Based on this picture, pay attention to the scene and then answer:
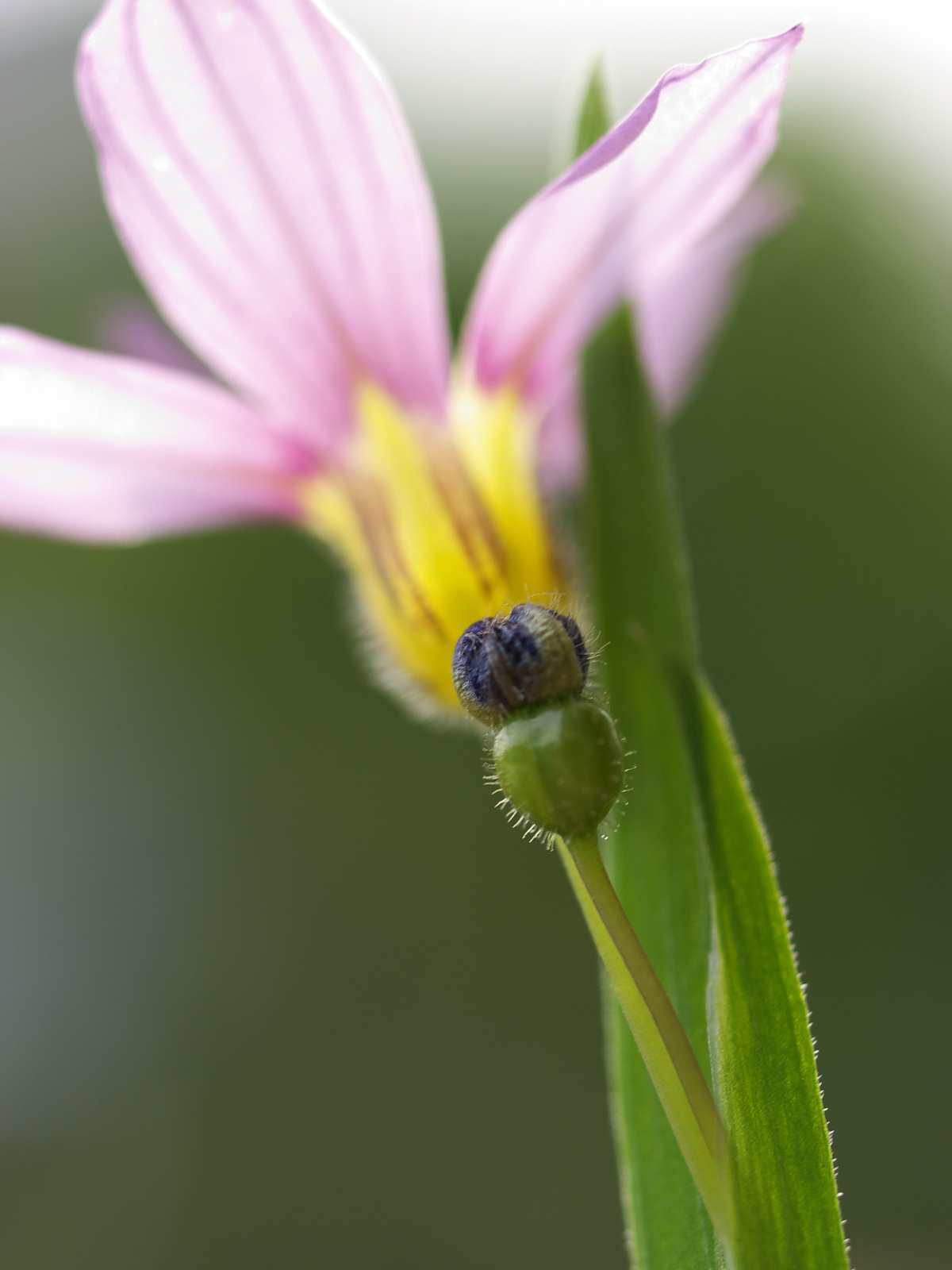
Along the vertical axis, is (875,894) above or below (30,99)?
below

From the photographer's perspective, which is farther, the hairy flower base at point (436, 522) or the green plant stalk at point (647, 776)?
the hairy flower base at point (436, 522)

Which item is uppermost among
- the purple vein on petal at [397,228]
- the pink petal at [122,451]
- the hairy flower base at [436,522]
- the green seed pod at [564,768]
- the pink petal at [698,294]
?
the pink petal at [698,294]

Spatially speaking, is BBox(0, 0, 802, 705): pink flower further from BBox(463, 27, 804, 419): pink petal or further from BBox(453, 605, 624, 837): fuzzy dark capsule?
BBox(453, 605, 624, 837): fuzzy dark capsule

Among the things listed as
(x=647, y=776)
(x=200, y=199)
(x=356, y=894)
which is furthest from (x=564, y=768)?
(x=356, y=894)

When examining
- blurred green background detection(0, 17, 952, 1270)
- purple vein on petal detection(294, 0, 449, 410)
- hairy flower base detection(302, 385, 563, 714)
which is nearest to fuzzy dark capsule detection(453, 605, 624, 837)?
hairy flower base detection(302, 385, 563, 714)

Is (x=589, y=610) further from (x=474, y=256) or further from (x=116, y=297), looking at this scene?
(x=474, y=256)

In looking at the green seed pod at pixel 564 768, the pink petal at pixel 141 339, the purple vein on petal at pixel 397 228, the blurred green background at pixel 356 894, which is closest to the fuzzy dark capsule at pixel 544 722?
the green seed pod at pixel 564 768

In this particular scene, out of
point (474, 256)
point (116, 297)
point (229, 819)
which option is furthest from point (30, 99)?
point (116, 297)

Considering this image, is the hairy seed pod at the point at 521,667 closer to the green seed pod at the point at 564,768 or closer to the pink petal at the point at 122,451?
the green seed pod at the point at 564,768
